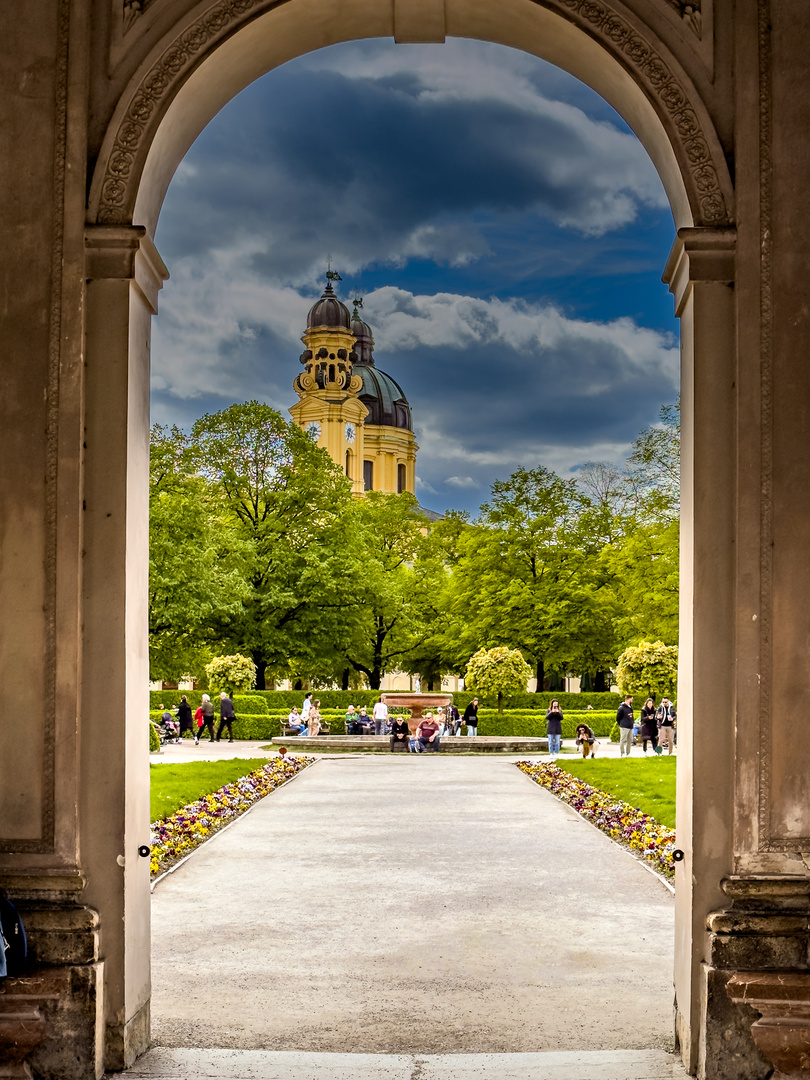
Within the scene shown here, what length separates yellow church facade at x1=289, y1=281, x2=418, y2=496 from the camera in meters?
87.6

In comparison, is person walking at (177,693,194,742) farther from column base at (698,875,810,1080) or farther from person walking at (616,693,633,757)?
column base at (698,875,810,1080)

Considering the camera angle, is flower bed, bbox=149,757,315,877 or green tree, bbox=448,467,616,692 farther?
green tree, bbox=448,467,616,692

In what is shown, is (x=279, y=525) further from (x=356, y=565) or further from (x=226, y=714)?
(x=226, y=714)

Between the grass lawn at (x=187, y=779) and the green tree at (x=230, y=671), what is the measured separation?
13195 millimetres

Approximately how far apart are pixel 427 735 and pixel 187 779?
40.1ft

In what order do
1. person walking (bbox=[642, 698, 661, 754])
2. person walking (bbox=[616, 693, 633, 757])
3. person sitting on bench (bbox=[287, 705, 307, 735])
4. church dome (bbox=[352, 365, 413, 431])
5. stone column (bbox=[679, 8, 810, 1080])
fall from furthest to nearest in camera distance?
church dome (bbox=[352, 365, 413, 431])
person sitting on bench (bbox=[287, 705, 307, 735])
person walking (bbox=[642, 698, 661, 754])
person walking (bbox=[616, 693, 633, 757])
stone column (bbox=[679, 8, 810, 1080])

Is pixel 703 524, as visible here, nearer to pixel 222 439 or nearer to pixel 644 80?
pixel 644 80

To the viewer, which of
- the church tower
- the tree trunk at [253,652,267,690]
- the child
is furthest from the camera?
the church tower

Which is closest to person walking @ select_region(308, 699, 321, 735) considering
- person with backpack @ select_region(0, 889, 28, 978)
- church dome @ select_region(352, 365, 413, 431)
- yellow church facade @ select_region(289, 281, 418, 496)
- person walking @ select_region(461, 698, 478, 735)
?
person walking @ select_region(461, 698, 478, 735)

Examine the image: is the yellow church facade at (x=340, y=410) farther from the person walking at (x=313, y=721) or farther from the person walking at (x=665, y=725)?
the person walking at (x=665, y=725)

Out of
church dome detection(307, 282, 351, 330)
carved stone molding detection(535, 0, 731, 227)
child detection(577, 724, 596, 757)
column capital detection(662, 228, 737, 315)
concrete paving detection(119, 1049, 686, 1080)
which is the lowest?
child detection(577, 724, 596, 757)

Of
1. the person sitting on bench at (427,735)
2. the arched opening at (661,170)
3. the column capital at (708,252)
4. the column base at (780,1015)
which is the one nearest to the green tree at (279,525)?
the person sitting on bench at (427,735)

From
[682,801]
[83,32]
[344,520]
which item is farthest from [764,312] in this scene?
[344,520]

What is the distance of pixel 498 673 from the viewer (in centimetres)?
3631
